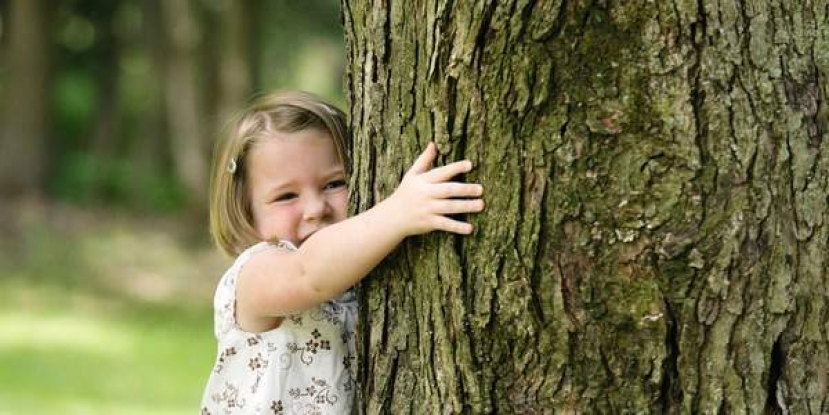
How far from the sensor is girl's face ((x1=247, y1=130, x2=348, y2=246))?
10.3ft

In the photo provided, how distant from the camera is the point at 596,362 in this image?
254 centimetres

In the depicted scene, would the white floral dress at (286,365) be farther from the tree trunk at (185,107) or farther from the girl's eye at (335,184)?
the tree trunk at (185,107)

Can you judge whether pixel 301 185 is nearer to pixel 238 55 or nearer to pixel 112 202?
pixel 238 55

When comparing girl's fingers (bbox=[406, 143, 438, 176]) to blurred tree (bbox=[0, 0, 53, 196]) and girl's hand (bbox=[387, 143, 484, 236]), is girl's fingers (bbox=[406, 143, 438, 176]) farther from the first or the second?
blurred tree (bbox=[0, 0, 53, 196])

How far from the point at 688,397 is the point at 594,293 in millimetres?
258

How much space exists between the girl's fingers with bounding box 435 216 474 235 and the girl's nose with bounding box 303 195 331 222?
1.87 feet

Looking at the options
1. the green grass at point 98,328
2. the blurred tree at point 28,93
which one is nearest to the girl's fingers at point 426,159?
the green grass at point 98,328

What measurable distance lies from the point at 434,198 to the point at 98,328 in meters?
10.2

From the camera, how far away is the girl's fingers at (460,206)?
2598 millimetres

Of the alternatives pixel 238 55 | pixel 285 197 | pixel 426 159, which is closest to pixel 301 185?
pixel 285 197

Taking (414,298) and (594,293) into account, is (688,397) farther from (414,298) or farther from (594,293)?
(414,298)

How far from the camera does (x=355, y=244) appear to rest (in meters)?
2.75

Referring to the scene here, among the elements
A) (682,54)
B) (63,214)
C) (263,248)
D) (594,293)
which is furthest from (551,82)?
(63,214)

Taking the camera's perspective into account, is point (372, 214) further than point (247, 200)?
No
